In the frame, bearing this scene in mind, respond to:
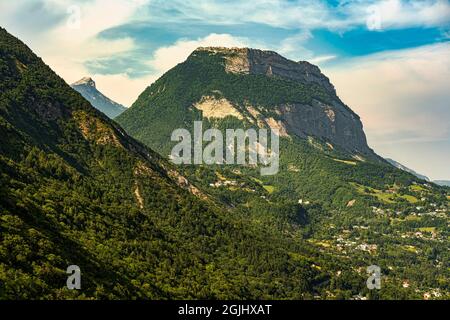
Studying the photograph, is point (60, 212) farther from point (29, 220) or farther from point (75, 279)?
point (75, 279)

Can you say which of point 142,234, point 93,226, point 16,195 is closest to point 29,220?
point 16,195
